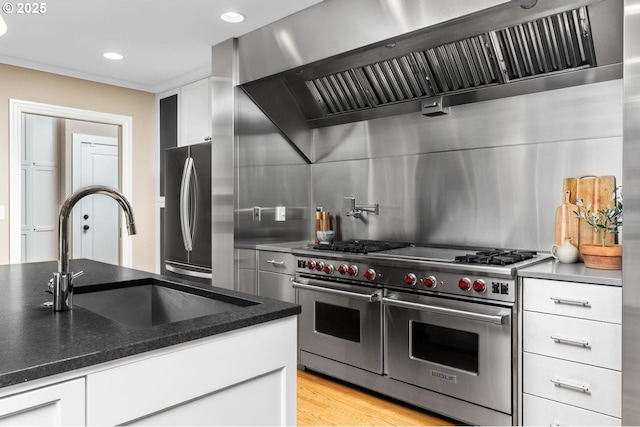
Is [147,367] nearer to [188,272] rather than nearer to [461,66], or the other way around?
[461,66]

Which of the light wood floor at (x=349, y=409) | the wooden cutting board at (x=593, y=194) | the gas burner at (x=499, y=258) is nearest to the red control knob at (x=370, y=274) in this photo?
the gas burner at (x=499, y=258)

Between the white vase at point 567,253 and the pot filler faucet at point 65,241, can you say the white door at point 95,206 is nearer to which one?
the pot filler faucet at point 65,241

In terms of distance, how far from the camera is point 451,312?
7.66 feet

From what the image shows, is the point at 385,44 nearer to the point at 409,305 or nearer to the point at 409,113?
the point at 409,113

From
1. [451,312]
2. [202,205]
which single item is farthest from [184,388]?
[202,205]

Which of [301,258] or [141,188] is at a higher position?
[141,188]

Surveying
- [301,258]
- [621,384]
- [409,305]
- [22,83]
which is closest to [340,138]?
[301,258]

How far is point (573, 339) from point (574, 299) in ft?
0.59

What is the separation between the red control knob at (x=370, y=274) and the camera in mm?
2709

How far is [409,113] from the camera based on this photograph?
3.28 m

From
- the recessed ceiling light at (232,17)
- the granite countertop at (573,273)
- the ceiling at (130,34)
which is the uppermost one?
the ceiling at (130,34)

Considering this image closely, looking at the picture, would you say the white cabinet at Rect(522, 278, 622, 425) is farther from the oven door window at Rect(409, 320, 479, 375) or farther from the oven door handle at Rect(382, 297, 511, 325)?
the oven door window at Rect(409, 320, 479, 375)

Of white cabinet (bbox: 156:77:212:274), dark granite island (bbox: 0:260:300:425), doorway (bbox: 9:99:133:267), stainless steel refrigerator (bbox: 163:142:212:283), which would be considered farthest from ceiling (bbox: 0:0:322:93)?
dark granite island (bbox: 0:260:300:425)

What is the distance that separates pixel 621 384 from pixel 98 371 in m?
2.00
